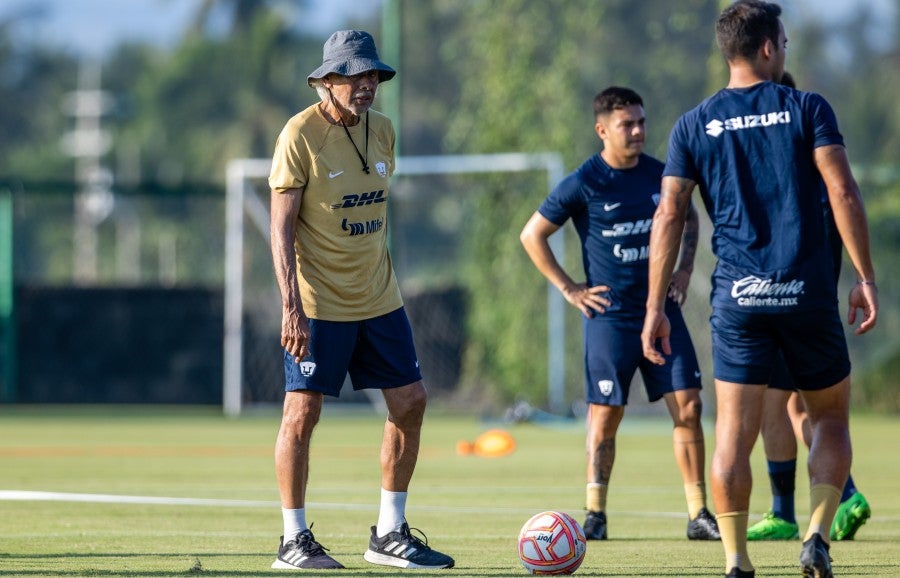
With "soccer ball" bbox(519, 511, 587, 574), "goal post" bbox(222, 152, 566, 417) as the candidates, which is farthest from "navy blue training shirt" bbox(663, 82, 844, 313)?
"goal post" bbox(222, 152, 566, 417)

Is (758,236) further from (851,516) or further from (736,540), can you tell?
(851,516)

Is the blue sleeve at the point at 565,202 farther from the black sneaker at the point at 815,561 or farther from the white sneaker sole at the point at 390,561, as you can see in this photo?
the black sneaker at the point at 815,561

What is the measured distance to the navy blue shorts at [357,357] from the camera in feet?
26.3

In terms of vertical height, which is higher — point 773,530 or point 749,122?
point 749,122

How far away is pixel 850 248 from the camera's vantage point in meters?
6.78

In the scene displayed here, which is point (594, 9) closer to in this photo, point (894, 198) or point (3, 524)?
point (894, 198)

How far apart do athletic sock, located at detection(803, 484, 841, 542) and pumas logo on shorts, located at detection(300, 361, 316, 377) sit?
7.74 ft

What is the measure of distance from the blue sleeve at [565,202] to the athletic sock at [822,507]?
3338mm

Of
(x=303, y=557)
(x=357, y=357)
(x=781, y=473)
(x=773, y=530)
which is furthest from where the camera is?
(x=781, y=473)

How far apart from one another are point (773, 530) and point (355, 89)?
3393 millimetres

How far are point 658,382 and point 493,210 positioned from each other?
53.0 feet

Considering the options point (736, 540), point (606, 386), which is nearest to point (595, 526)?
point (606, 386)

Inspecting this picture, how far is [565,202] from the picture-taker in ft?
33.2

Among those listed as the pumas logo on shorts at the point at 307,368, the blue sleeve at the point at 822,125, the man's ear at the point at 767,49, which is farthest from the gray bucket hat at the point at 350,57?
the blue sleeve at the point at 822,125
